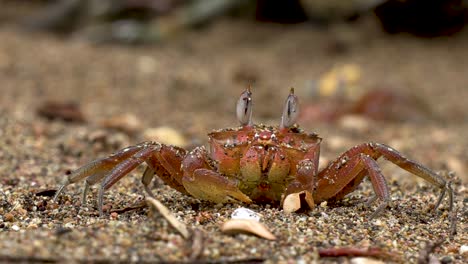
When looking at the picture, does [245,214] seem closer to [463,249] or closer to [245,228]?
[245,228]

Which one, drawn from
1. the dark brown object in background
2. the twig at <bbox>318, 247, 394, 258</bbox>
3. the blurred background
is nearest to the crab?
the twig at <bbox>318, 247, 394, 258</bbox>

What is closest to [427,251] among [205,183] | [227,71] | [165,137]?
[205,183]

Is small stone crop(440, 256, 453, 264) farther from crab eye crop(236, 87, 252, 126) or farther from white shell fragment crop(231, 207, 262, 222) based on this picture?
crab eye crop(236, 87, 252, 126)

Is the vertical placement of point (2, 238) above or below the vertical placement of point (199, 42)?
below

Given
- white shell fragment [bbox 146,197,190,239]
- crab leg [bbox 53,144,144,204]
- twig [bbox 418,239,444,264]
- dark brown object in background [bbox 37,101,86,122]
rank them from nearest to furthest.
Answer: white shell fragment [bbox 146,197,190,239] < twig [bbox 418,239,444,264] < crab leg [bbox 53,144,144,204] < dark brown object in background [bbox 37,101,86,122]

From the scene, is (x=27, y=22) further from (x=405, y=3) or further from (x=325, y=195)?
(x=325, y=195)

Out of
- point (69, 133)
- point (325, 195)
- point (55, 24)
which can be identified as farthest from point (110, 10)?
point (325, 195)
